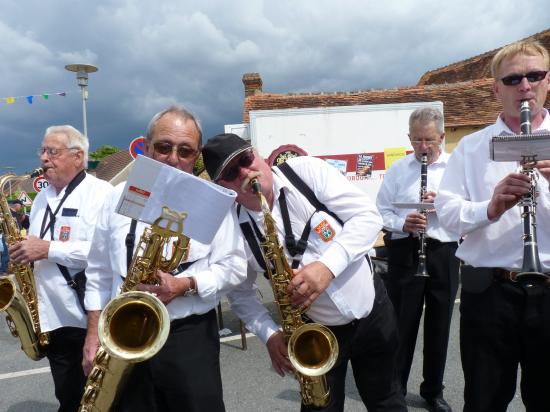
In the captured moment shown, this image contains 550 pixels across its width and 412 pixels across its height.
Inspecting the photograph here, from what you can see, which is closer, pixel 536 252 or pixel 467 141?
pixel 536 252

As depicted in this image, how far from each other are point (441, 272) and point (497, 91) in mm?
1706

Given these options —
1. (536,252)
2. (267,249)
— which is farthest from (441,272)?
(267,249)

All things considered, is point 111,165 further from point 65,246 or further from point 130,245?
point 130,245

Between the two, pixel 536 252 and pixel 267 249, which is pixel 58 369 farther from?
pixel 536 252

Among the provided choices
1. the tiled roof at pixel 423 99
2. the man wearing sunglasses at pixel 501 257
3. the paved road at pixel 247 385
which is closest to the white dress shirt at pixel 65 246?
the paved road at pixel 247 385

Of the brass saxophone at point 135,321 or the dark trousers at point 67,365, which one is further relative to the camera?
the dark trousers at point 67,365

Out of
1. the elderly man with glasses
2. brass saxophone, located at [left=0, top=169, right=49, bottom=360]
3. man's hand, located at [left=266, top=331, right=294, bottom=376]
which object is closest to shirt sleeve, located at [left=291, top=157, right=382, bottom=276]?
man's hand, located at [left=266, top=331, right=294, bottom=376]

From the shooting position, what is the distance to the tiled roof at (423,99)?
13531mm

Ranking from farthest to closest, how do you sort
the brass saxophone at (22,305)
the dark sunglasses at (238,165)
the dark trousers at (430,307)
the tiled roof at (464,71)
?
the tiled roof at (464,71) < the dark trousers at (430,307) < the brass saxophone at (22,305) < the dark sunglasses at (238,165)

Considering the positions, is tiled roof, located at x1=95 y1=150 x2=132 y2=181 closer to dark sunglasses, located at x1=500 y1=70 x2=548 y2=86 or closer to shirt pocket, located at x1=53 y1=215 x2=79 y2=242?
shirt pocket, located at x1=53 y1=215 x2=79 y2=242

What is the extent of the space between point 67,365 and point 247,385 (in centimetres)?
175

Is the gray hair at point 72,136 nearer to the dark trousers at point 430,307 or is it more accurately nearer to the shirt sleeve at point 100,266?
the shirt sleeve at point 100,266

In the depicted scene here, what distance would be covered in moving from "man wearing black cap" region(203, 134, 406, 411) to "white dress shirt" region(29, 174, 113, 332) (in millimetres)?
1232

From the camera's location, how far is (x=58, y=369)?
9.57ft
